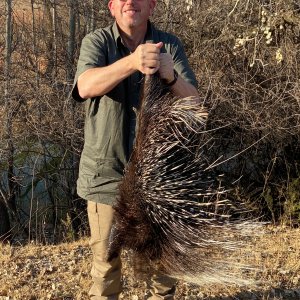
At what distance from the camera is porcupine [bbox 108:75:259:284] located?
2904 millimetres

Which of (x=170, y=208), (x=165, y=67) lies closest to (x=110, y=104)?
(x=165, y=67)

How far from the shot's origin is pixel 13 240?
8.74m

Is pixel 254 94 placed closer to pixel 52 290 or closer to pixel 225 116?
pixel 225 116

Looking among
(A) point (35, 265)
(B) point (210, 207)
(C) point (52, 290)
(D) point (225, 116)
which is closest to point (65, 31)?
(D) point (225, 116)

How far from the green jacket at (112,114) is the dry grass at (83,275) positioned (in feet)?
3.19

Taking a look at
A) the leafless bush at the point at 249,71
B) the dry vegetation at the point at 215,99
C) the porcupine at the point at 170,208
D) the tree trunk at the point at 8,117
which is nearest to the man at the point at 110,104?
the porcupine at the point at 170,208

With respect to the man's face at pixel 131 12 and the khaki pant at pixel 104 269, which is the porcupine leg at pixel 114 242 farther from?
the man's face at pixel 131 12

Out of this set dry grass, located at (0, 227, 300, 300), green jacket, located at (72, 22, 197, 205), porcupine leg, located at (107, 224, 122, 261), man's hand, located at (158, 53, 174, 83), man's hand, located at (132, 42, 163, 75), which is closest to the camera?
man's hand, located at (132, 42, 163, 75)

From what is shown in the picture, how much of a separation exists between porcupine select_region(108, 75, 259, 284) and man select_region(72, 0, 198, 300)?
0.16m

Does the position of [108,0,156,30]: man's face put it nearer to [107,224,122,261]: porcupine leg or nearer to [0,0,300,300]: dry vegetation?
[107,224,122,261]: porcupine leg

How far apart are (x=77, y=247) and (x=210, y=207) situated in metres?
3.58

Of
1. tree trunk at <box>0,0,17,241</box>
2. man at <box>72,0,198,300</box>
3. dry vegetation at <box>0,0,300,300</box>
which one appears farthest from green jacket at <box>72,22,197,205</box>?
tree trunk at <box>0,0,17,241</box>

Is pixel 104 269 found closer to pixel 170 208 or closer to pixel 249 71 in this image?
pixel 170 208

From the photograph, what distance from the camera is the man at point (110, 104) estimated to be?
10.3ft
